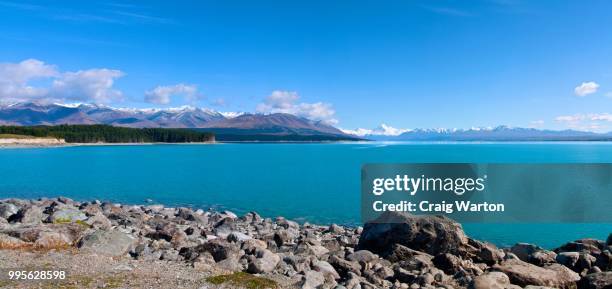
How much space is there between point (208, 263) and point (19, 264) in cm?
483

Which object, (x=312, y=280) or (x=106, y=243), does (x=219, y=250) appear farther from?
(x=312, y=280)

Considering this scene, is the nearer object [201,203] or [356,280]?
[356,280]

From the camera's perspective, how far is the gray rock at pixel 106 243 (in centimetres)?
1424

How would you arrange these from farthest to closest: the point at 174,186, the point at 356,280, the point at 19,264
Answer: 1. the point at 174,186
2. the point at 356,280
3. the point at 19,264

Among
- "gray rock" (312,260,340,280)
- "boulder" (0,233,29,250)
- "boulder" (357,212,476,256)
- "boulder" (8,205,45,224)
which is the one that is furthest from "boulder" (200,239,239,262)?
"boulder" (8,205,45,224)

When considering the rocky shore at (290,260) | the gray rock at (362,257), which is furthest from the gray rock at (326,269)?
the gray rock at (362,257)

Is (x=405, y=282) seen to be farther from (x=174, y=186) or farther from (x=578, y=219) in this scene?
(x=174, y=186)

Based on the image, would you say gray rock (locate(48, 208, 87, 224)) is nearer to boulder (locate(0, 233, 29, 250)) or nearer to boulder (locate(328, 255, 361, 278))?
boulder (locate(0, 233, 29, 250))

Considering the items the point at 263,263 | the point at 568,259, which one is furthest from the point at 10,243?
the point at 568,259

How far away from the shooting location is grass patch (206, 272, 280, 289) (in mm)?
11625

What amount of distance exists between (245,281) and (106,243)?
544 centimetres

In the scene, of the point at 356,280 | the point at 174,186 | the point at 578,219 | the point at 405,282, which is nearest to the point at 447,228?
the point at 405,282

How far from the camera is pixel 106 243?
48.3ft

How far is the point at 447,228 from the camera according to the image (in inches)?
668
